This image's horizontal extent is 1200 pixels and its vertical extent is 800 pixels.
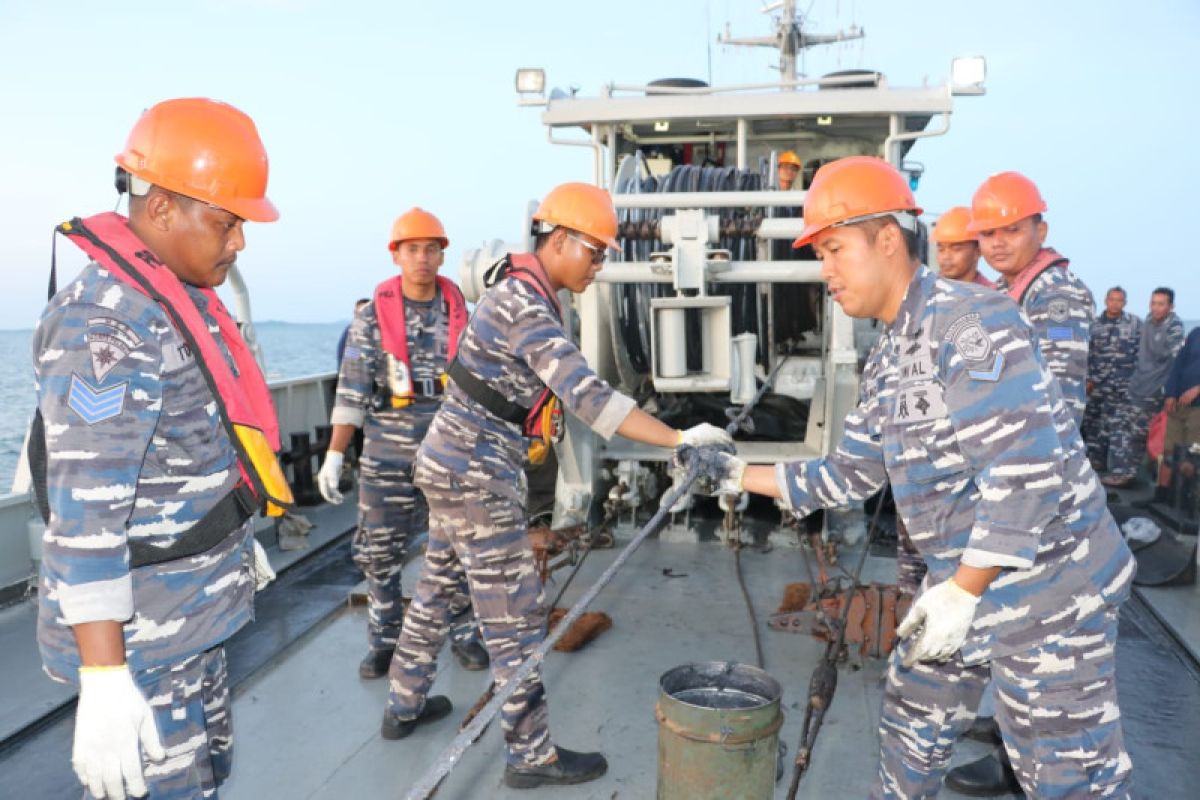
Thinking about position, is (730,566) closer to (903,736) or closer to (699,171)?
(699,171)

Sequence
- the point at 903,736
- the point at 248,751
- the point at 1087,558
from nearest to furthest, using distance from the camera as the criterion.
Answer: the point at 1087,558 < the point at 903,736 < the point at 248,751

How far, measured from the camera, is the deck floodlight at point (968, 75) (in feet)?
18.4

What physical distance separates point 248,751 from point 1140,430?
9.04m

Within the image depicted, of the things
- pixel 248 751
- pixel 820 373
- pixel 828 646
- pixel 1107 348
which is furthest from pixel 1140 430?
pixel 248 751

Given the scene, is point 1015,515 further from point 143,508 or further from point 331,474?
point 331,474

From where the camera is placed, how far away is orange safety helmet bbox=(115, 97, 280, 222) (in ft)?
6.16

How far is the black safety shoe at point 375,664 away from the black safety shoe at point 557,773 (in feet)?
3.64

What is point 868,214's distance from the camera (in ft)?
7.05

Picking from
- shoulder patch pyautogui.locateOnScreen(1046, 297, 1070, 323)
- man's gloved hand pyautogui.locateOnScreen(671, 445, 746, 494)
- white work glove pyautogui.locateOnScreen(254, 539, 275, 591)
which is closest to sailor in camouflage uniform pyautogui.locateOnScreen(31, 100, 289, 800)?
white work glove pyautogui.locateOnScreen(254, 539, 275, 591)

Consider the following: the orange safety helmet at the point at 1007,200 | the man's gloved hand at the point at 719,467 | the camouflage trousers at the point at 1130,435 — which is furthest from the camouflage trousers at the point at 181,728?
the camouflage trousers at the point at 1130,435

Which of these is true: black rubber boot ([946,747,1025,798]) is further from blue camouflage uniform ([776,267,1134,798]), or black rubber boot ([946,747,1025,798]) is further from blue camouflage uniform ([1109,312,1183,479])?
blue camouflage uniform ([1109,312,1183,479])

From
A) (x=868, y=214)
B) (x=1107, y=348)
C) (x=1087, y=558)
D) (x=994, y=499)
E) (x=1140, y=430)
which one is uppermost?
(x=868, y=214)

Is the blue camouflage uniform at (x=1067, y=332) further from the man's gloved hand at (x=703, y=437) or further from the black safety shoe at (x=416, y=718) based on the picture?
the black safety shoe at (x=416, y=718)

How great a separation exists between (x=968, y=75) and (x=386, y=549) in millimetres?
4582
